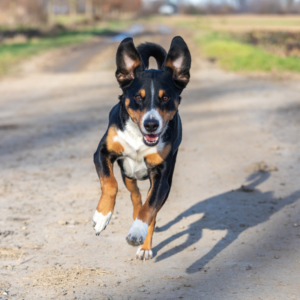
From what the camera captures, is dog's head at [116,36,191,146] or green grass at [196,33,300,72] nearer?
dog's head at [116,36,191,146]

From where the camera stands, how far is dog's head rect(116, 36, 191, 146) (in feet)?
A: 12.9

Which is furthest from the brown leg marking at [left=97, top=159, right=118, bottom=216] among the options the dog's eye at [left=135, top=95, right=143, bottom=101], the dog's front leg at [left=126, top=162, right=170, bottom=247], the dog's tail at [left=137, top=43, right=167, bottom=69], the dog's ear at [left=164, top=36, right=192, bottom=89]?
the dog's tail at [left=137, top=43, right=167, bottom=69]

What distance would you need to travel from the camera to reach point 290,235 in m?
5.01

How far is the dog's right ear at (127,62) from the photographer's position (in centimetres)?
424

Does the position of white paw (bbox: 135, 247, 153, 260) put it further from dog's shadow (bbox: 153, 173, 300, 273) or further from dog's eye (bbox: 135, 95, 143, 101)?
dog's eye (bbox: 135, 95, 143, 101)

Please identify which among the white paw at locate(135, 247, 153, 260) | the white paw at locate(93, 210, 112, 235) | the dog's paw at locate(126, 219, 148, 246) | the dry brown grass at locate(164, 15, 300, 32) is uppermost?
the dog's paw at locate(126, 219, 148, 246)

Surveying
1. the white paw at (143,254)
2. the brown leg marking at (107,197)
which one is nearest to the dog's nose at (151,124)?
the brown leg marking at (107,197)

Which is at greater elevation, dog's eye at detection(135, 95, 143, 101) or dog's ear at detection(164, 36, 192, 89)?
dog's ear at detection(164, 36, 192, 89)

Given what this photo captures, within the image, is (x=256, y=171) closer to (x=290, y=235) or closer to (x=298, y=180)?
(x=298, y=180)

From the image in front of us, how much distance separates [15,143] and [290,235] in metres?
5.14

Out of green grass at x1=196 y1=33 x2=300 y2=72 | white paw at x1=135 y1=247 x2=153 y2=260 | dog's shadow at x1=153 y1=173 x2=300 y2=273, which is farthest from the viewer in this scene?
green grass at x1=196 y1=33 x2=300 y2=72

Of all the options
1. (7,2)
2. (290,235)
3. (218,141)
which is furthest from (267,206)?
(7,2)

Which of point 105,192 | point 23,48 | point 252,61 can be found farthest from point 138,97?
point 23,48

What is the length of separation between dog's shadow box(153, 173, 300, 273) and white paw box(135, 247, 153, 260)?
0.09 metres
